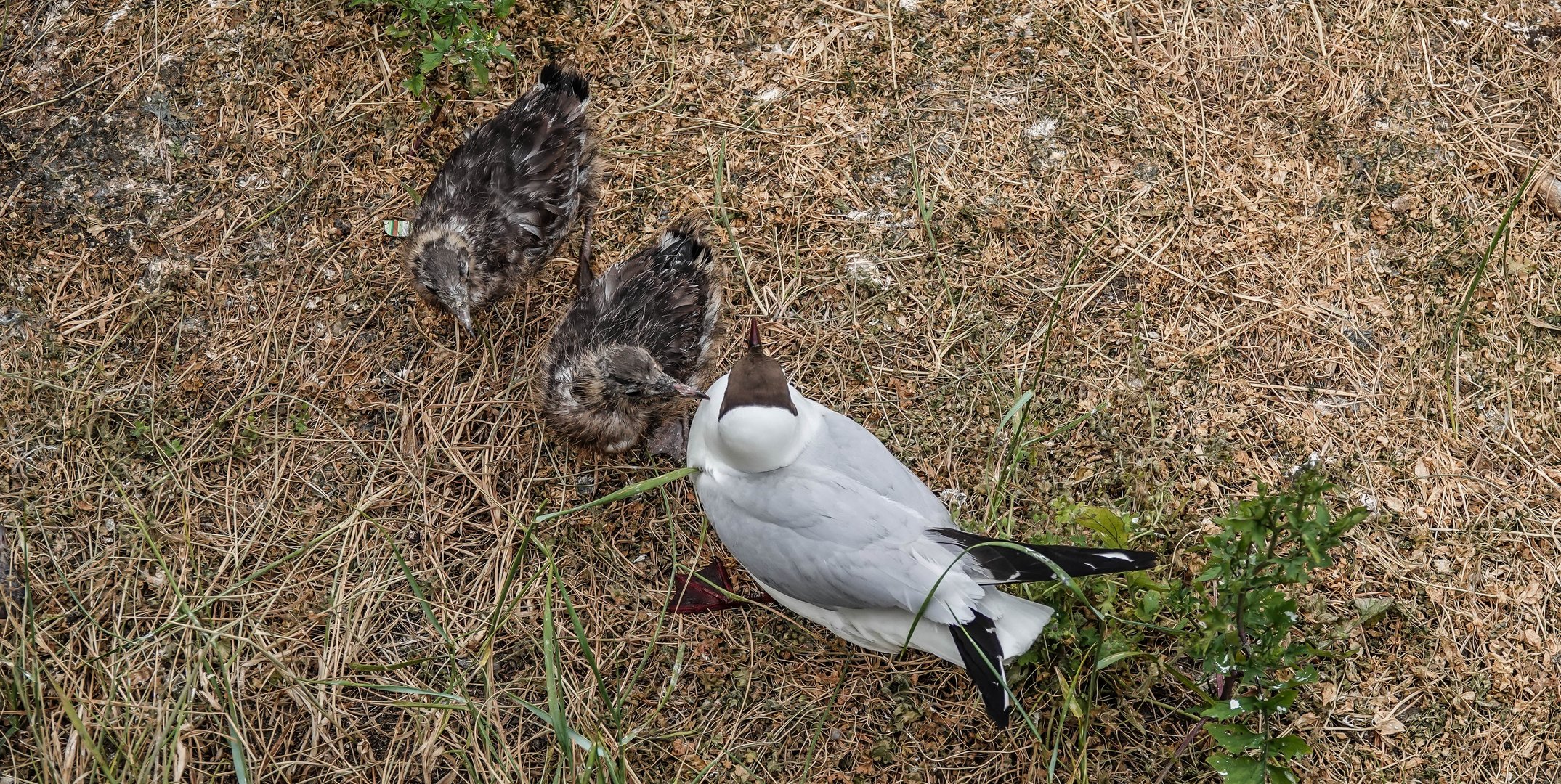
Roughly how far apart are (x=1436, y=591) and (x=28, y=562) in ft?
15.7

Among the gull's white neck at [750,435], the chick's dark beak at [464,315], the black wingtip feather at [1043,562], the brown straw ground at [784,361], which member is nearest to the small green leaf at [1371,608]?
the brown straw ground at [784,361]

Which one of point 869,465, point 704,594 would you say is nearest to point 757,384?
point 869,465

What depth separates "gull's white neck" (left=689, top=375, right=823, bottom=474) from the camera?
320 centimetres

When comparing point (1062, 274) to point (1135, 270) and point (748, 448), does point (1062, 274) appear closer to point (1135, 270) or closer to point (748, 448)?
point (1135, 270)

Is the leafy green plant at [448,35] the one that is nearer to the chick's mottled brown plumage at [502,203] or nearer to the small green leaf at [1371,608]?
the chick's mottled brown plumage at [502,203]

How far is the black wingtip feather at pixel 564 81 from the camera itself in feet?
12.6

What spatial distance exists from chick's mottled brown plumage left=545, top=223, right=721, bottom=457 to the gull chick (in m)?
0.32

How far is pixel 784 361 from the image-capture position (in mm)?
3922

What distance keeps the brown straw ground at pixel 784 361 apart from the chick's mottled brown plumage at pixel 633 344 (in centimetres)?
21

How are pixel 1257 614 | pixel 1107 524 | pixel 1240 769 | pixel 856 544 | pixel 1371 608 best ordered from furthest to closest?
pixel 1371 608 → pixel 1107 524 → pixel 856 544 → pixel 1240 769 → pixel 1257 614

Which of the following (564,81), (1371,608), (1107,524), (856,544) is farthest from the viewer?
(564,81)

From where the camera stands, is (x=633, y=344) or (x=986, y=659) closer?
(x=986, y=659)

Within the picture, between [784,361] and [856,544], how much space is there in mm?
965

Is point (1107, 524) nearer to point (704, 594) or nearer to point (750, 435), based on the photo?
point (750, 435)
